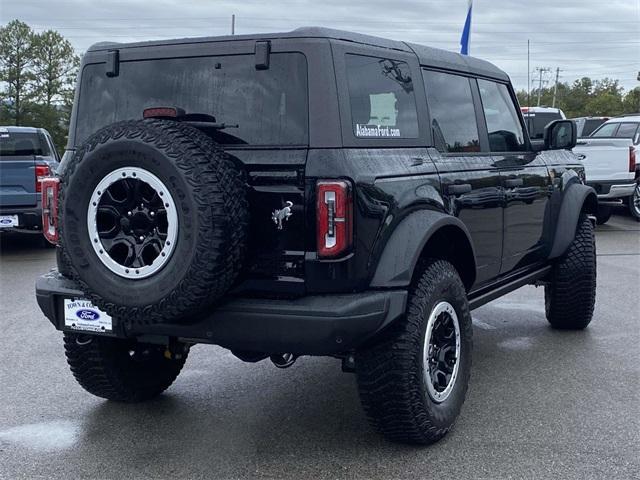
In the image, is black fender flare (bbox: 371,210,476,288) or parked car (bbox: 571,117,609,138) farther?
parked car (bbox: 571,117,609,138)

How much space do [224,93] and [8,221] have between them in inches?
311

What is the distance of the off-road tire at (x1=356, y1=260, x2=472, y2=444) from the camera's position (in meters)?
3.70

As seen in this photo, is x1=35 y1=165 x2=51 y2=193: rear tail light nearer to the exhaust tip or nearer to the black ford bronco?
the black ford bronco

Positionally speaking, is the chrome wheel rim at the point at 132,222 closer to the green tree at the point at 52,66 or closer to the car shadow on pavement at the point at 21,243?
the car shadow on pavement at the point at 21,243

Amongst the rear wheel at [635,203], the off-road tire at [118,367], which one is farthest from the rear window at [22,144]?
the rear wheel at [635,203]

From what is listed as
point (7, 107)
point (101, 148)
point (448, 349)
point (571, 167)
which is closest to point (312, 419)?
point (448, 349)

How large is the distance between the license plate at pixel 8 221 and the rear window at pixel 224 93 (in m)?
7.17

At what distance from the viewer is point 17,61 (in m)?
62.8

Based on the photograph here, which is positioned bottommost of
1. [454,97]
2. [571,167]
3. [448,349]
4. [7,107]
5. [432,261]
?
[448,349]

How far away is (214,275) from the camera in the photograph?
3.35 metres

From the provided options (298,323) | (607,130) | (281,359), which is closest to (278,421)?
(281,359)

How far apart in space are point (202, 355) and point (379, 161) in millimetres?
2612

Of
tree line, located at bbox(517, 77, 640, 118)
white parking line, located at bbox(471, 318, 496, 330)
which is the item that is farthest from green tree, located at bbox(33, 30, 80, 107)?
white parking line, located at bbox(471, 318, 496, 330)

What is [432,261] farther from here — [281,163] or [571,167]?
[571,167]
